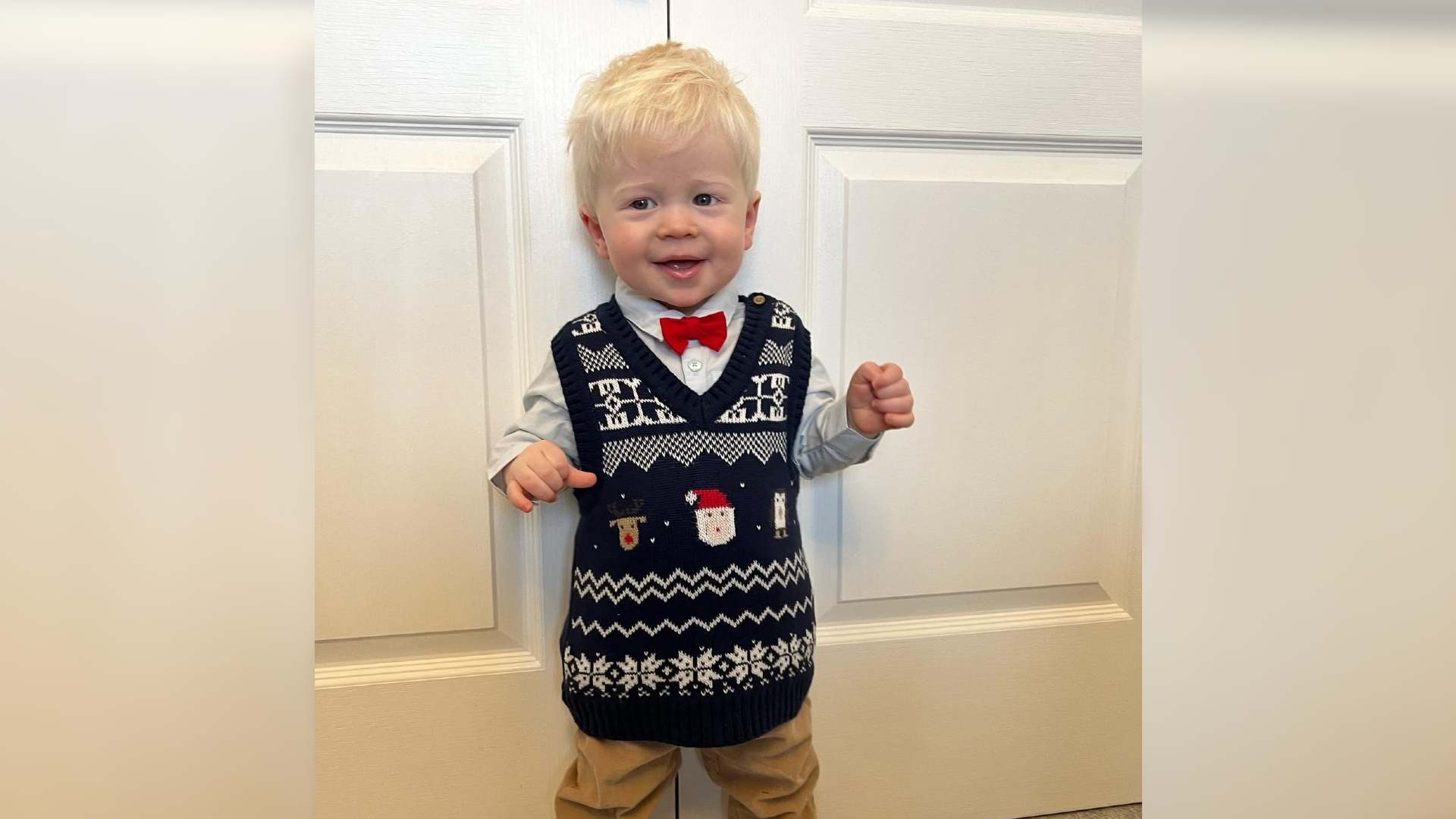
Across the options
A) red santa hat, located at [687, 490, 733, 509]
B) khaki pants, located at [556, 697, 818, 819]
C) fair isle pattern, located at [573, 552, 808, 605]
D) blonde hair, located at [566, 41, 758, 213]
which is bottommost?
khaki pants, located at [556, 697, 818, 819]

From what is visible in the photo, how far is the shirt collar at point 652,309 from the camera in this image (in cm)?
67

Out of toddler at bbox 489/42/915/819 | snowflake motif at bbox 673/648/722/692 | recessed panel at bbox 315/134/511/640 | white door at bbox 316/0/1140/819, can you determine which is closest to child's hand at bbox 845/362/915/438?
toddler at bbox 489/42/915/819

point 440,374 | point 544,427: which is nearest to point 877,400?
point 544,427

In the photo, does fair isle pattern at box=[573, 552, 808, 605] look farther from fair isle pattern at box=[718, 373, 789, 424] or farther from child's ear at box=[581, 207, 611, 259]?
child's ear at box=[581, 207, 611, 259]

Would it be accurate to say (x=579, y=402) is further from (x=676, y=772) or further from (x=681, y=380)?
(x=676, y=772)

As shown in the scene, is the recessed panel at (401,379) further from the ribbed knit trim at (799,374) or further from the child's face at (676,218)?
the ribbed knit trim at (799,374)

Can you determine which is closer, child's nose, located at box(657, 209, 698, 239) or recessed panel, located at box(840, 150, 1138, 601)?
child's nose, located at box(657, 209, 698, 239)

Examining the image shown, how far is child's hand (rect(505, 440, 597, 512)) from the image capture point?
0.63 meters

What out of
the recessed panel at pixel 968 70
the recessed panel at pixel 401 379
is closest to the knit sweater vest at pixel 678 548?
the recessed panel at pixel 401 379

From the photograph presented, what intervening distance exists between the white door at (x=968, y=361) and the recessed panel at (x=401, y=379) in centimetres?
24

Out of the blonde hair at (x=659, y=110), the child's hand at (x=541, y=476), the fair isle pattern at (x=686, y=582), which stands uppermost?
the blonde hair at (x=659, y=110)
